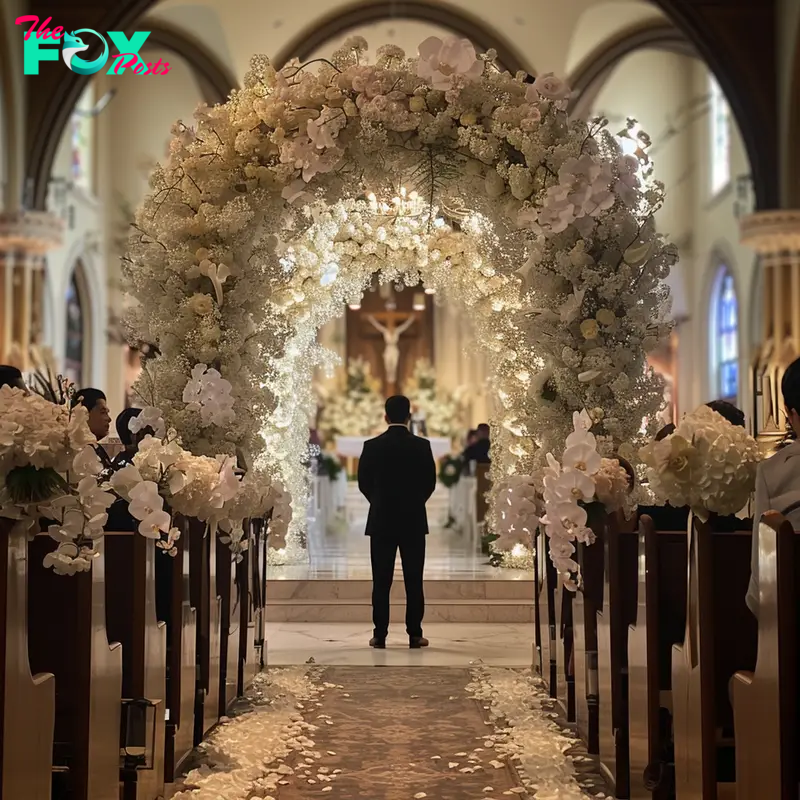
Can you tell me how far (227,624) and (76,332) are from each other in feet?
52.8

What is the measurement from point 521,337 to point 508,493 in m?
1.13

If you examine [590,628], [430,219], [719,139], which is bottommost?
[590,628]

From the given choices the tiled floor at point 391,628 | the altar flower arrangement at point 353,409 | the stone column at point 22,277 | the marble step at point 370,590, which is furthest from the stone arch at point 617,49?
the marble step at point 370,590

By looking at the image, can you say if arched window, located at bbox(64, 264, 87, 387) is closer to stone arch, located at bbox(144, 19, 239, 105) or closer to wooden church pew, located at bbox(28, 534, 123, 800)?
stone arch, located at bbox(144, 19, 239, 105)

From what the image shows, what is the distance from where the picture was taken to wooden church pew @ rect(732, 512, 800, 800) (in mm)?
2938

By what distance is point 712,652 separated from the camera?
3611 mm

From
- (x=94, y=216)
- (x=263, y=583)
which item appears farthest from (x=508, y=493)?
(x=94, y=216)

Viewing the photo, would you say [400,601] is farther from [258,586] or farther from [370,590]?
[258,586]

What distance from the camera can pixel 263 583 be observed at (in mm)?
7762

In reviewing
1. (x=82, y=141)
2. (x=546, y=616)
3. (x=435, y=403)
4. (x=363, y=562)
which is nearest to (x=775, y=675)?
(x=546, y=616)

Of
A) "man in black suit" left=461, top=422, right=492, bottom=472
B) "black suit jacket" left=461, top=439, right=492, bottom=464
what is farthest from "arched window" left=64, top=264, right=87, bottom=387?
"black suit jacket" left=461, top=439, right=492, bottom=464

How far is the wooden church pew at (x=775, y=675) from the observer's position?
2.94 m

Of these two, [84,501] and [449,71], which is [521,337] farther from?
[84,501]

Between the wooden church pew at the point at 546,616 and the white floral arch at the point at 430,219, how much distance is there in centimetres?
54
